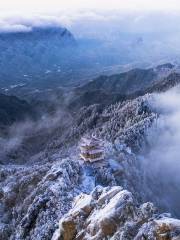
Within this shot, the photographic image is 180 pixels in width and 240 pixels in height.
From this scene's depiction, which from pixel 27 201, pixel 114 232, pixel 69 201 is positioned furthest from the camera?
pixel 27 201

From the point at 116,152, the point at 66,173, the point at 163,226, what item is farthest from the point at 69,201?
the point at 116,152

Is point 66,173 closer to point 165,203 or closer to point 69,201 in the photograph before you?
point 69,201

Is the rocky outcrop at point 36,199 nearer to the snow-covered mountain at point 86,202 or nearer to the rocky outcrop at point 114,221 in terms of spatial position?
the snow-covered mountain at point 86,202

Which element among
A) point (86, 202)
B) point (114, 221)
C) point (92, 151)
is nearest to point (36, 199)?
point (86, 202)

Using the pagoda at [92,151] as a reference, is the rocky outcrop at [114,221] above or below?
above

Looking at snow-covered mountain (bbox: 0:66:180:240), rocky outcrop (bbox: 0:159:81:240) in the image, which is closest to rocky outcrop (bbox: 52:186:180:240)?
snow-covered mountain (bbox: 0:66:180:240)

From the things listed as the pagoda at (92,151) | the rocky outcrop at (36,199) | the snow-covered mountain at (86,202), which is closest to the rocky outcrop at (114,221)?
the snow-covered mountain at (86,202)

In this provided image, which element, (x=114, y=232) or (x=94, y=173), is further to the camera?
(x=94, y=173)

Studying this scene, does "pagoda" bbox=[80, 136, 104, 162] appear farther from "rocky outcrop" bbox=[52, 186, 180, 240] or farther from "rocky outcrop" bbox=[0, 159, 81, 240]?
"rocky outcrop" bbox=[52, 186, 180, 240]
